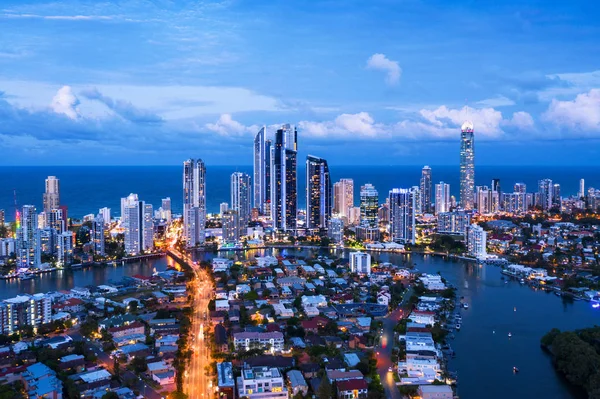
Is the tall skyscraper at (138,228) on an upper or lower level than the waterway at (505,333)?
upper

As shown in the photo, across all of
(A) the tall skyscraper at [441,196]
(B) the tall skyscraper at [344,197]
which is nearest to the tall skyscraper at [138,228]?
(B) the tall skyscraper at [344,197]

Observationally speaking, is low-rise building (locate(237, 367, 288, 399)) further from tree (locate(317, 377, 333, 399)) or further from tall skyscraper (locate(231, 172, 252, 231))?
tall skyscraper (locate(231, 172, 252, 231))

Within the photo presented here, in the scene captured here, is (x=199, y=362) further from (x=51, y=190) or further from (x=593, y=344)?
(x=51, y=190)

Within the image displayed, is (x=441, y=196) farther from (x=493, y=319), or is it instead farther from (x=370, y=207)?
(x=493, y=319)

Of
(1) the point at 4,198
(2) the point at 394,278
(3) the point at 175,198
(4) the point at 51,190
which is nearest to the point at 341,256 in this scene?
(2) the point at 394,278

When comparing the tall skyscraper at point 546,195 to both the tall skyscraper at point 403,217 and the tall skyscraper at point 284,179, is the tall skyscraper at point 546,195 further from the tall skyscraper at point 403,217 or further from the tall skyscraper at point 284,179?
the tall skyscraper at point 284,179

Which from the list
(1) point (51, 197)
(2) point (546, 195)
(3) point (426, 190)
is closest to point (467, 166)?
(3) point (426, 190)

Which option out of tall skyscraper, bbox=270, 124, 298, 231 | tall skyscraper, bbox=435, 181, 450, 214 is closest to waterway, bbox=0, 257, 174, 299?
tall skyscraper, bbox=270, 124, 298, 231
